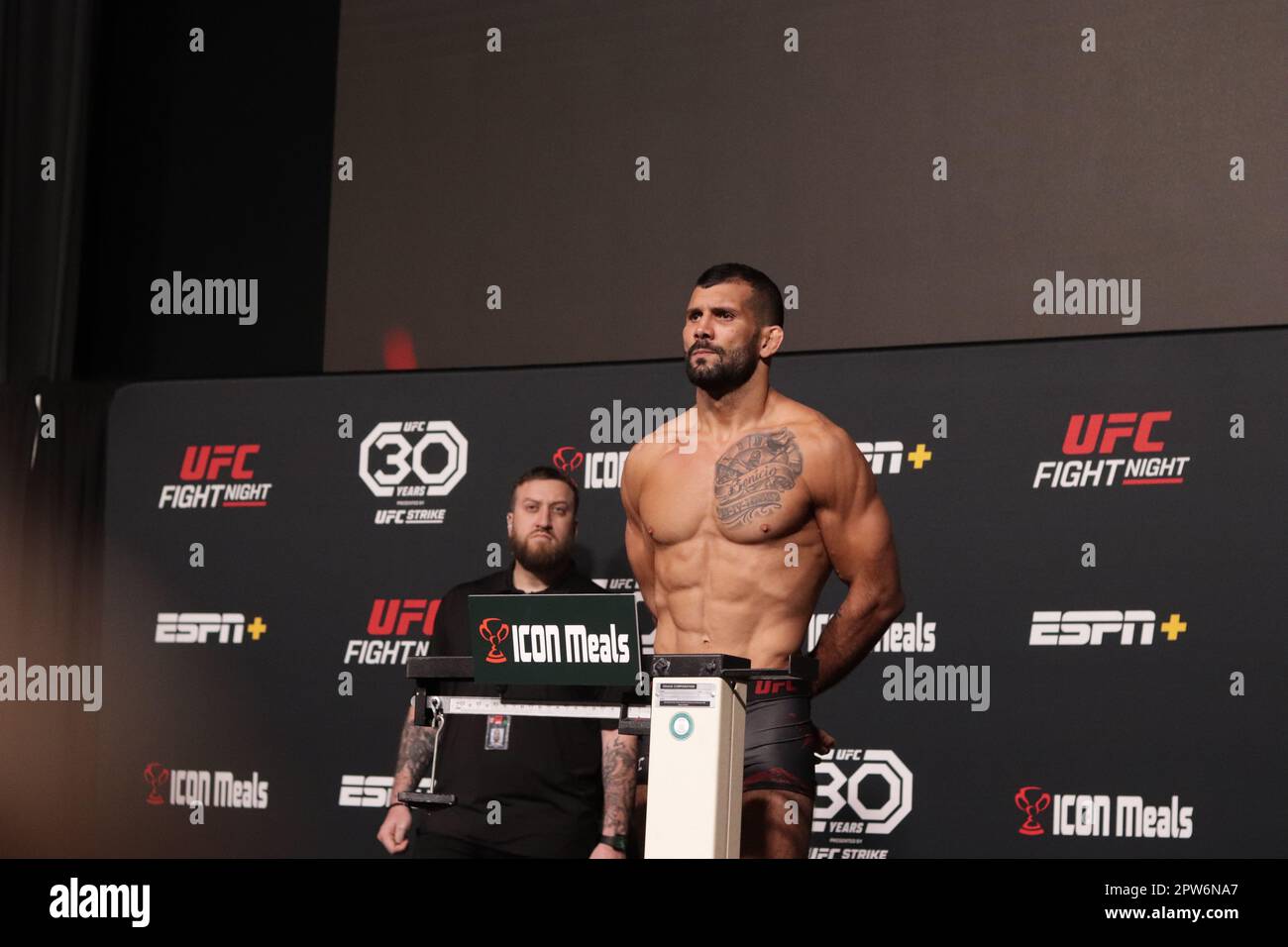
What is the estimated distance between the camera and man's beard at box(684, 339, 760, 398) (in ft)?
15.0

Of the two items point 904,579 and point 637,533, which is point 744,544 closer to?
point 637,533

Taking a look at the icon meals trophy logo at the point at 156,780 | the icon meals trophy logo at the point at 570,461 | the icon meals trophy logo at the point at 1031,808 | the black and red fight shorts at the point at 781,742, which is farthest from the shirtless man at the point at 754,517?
the icon meals trophy logo at the point at 156,780

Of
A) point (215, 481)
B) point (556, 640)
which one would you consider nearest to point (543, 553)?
point (215, 481)

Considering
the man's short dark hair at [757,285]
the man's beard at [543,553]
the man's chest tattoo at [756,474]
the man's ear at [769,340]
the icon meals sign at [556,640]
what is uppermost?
Result: the man's short dark hair at [757,285]

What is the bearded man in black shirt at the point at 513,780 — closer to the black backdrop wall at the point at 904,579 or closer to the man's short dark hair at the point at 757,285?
the black backdrop wall at the point at 904,579

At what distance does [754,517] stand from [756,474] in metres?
0.13

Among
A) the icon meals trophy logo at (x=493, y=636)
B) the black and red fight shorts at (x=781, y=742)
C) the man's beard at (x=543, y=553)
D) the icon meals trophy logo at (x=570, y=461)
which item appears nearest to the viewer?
the icon meals trophy logo at (x=493, y=636)

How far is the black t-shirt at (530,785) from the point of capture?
4.58m

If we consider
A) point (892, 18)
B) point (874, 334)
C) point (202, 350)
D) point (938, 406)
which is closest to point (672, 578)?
point (938, 406)

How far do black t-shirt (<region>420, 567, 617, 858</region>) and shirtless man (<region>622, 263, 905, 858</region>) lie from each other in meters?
0.26

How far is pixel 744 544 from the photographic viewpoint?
449 cm

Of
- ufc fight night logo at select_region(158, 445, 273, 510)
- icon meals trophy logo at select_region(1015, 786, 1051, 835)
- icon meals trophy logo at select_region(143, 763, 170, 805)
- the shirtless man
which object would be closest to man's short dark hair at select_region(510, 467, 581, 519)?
the shirtless man

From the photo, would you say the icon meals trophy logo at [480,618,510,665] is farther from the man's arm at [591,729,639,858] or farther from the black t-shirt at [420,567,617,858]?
the black t-shirt at [420,567,617,858]

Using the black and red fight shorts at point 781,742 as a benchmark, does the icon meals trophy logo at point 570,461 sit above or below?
above
